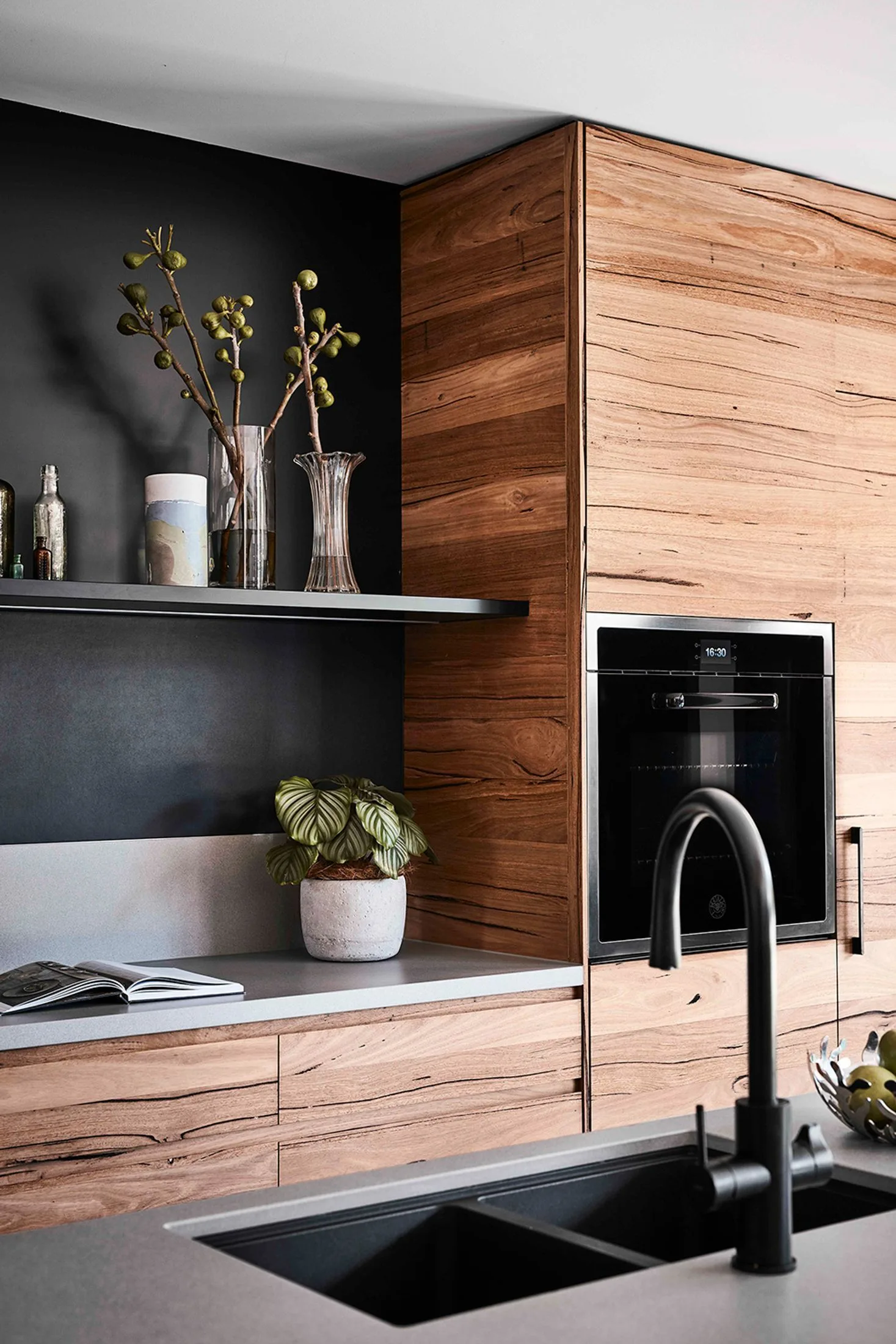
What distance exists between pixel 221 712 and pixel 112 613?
317mm

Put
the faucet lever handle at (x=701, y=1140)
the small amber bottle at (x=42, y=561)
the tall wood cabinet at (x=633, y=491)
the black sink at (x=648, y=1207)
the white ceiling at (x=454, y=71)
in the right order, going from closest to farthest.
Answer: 1. the faucet lever handle at (x=701, y=1140)
2. the black sink at (x=648, y=1207)
3. the white ceiling at (x=454, y=71)
4. the small amber bottle at (x=42, y=561)
5. the tall wood cabinet at (x=633, y=491)

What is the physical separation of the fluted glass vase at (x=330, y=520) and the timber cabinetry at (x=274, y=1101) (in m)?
0.84

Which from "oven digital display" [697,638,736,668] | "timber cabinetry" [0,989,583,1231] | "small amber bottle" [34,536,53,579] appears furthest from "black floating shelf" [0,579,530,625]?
"timber cabinetry" [0,989,583,1231]

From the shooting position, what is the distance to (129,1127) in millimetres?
2465

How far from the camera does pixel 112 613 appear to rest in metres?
3.05

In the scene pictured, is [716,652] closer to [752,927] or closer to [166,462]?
[166,462]

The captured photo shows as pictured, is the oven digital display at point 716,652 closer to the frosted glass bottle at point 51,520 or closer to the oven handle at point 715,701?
the oven handle at point 715,701

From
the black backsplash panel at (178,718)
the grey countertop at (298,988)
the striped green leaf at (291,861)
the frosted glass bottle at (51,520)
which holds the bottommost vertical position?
the grey countertop at (298,988)

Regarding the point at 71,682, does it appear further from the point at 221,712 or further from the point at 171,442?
the point at 171,442

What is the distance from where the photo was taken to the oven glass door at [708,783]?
309 centimetres

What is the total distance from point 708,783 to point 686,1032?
0.52 m

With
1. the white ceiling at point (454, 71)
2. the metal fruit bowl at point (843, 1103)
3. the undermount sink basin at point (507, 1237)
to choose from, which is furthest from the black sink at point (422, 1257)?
the white ceiling at point (454, 71)

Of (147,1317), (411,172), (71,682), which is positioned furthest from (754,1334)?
(411,172)

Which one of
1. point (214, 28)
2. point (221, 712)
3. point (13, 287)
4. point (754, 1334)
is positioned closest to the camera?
point (754, 1334)
